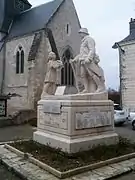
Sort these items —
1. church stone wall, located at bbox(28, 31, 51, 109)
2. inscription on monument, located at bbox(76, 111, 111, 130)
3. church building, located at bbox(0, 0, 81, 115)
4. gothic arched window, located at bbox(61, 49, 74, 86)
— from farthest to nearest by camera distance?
gothic arched window, located at bbox(61, 49, 74, 86) → church building, located at bbox(0, 0, 81, 115) → church stone wall, located at bbox(28, 31, 51, 109) → inscription on monument, located at bbox(76, 111, 111, 130)

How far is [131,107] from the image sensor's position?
18438mm

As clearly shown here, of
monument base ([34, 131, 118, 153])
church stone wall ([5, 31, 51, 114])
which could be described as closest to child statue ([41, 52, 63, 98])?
monument base ([34, 131, 118, 153])

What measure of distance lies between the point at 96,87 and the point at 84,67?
2.45 feet

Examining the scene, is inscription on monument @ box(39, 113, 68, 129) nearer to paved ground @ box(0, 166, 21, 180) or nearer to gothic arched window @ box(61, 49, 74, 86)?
paved ground @ box(0, 166, 21, 180)

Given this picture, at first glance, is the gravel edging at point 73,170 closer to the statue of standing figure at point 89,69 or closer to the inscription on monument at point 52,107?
the inscription on monument at point 52,107

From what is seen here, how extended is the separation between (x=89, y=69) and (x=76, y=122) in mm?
1838

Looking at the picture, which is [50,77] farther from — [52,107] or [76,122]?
[76,122]

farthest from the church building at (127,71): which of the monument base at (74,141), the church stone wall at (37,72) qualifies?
the monument base at (74,141)

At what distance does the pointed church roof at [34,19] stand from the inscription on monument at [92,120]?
14.4 m

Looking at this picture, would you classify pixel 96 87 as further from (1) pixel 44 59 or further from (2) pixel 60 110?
(1) pixel 44 59

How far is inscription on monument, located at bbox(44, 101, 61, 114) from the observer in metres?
6.54

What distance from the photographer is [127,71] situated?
19.1 metres

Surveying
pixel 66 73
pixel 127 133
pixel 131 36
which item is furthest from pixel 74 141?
pixel 66 73

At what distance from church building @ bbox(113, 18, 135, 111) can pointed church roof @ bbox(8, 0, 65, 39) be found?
6684 mm
